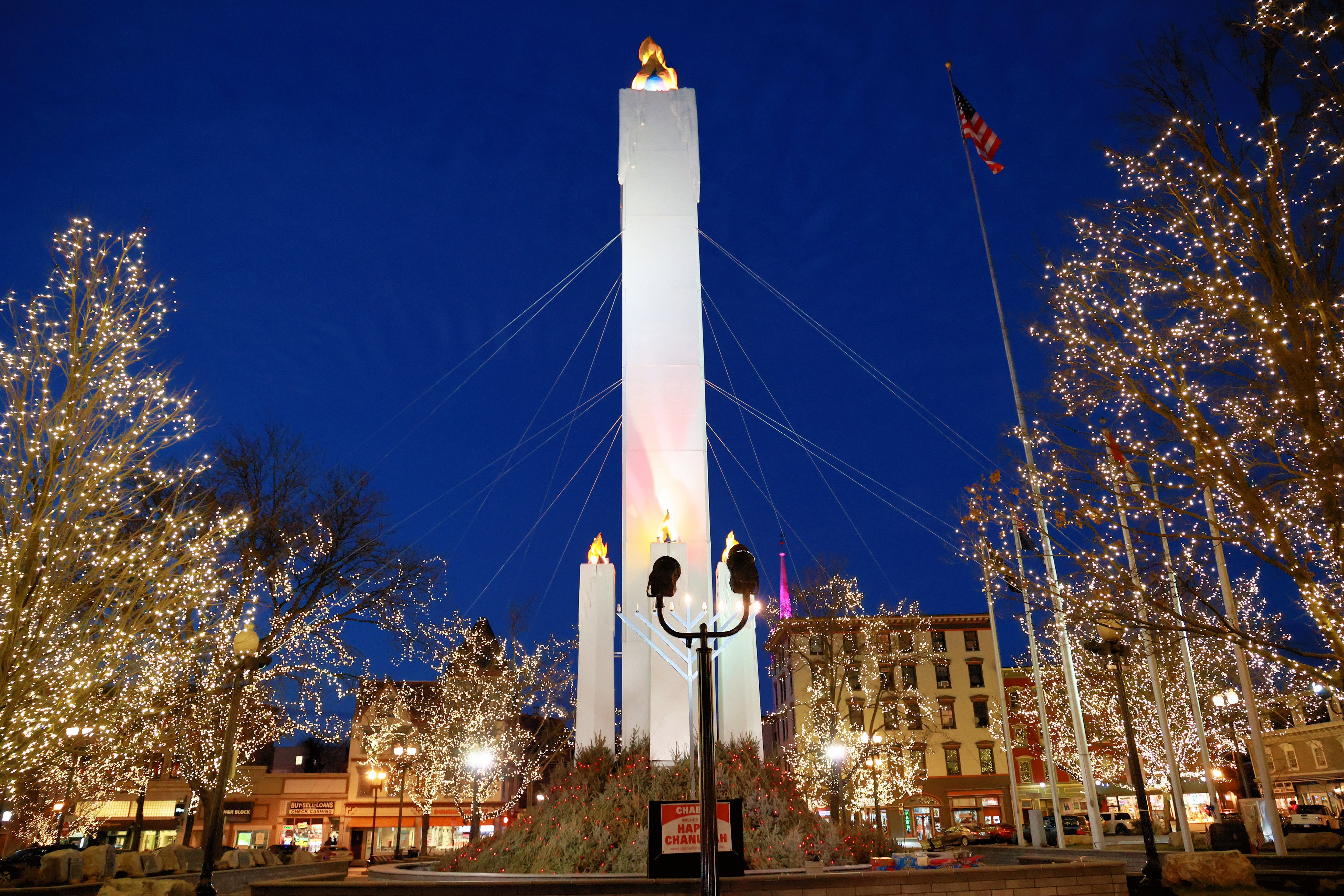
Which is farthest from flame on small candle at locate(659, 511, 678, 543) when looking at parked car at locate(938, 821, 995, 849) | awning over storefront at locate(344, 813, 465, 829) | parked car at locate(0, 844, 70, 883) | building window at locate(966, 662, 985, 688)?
building window at locate(966, 662, 985, 688)

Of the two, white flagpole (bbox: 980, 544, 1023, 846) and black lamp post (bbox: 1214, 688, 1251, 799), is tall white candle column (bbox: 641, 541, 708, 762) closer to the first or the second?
white flagpole (bbox: 980, 544, 1023, 846)

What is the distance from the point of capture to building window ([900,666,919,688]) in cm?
5162

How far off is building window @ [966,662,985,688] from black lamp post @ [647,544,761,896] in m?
50.3

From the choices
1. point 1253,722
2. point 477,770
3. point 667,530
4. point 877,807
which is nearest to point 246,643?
point 667,530

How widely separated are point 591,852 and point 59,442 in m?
9.49

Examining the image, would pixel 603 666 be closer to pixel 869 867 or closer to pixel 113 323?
pixel 869 867

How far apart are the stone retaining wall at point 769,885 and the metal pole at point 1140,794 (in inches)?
86.2

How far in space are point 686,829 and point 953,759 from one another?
4966cm

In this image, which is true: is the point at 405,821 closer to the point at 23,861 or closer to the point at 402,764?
the point at 402,764

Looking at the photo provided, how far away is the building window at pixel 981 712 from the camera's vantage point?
1980 inches

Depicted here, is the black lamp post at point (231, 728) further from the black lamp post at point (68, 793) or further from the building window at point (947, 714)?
the building window at point (947, 714)

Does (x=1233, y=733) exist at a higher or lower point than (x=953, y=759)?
higher

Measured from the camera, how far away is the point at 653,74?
24.4 metres

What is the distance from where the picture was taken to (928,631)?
167ft
